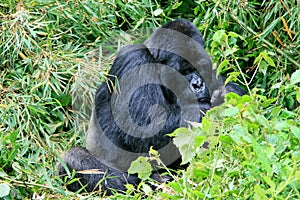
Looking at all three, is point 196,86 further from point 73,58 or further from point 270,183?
point 270,183

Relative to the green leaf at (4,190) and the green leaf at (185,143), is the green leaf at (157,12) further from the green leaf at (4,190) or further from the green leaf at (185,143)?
the green leaf at (185,143)

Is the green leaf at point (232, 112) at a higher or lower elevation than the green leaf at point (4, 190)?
higher

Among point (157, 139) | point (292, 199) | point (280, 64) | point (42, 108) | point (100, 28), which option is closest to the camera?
point (292, 199)

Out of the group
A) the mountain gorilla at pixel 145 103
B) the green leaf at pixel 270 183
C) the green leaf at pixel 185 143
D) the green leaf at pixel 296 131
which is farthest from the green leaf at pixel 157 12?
the green leaf at pixel 270 183

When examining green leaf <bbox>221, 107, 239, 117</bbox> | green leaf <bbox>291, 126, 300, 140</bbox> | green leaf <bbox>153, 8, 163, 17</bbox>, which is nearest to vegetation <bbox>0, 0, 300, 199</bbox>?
green leaf <bbox>153, 8, 163, 17</bbox>

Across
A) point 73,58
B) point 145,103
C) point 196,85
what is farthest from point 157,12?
point 145,103

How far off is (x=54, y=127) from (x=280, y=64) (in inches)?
55.3

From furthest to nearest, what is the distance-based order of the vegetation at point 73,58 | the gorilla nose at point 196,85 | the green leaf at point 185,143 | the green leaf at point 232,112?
the gorilla nose at point 196,85, the vegetation at point 73,58, the green leaf at point 185,143, the green leaf at point 232,112

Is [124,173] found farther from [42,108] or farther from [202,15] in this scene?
[202,15]

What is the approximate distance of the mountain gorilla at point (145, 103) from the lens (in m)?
3.74

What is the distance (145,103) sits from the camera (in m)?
3.71

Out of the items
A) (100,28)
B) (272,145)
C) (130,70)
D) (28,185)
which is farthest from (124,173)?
→ (272,145)

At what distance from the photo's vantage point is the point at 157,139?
375cm

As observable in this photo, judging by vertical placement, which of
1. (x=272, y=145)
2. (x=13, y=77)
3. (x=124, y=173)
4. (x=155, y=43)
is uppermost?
(x=272, y=145)
